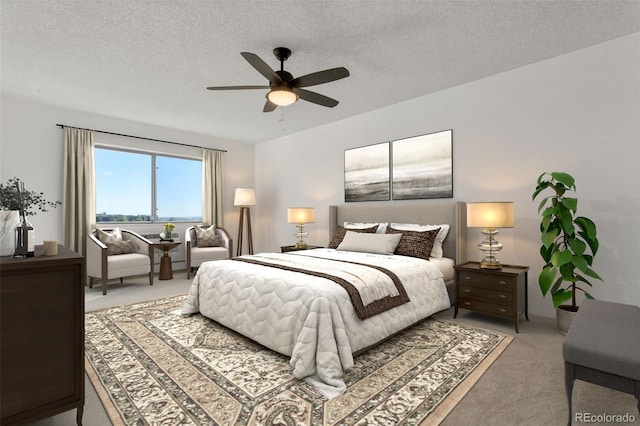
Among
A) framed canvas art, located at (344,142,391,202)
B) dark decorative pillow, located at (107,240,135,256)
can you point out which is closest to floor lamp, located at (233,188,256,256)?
dark decorative pillow, located at (107,240,135,256)

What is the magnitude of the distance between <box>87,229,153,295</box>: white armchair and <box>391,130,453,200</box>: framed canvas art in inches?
154

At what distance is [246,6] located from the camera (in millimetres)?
2445

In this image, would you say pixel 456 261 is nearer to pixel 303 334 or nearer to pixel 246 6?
pixel 303 334

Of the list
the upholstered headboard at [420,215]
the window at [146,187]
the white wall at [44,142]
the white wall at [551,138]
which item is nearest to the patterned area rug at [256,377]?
the upholstered headboard at [420,215]

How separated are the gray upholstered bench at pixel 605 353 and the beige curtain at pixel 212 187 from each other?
5891mm

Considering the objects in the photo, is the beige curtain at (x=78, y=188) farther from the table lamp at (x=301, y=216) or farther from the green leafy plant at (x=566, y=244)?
the green leafy plant at (x=566, y=244)

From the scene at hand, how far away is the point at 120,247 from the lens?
16.2 feet

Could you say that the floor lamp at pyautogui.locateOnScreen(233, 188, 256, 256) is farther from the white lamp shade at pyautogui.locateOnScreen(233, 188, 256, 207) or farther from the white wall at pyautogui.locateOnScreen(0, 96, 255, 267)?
the white wall at pyautogui.locateOnScreen(0, 96, 255, 267)

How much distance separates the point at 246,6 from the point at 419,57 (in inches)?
69.6

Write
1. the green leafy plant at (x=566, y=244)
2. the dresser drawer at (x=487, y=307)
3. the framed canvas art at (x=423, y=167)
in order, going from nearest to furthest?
1. the green leafy plant at (x=566, y=244)
2. the dresser drawer at (x=487, y=307)
3. the framed canvas art at (x=423, y=167)

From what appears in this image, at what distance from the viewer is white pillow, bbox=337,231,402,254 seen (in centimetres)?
377

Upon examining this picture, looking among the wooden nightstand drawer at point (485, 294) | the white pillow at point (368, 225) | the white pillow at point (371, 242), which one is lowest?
the wooden nightstand drawer at point (485, 294)

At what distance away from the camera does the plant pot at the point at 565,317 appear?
2.82 meters

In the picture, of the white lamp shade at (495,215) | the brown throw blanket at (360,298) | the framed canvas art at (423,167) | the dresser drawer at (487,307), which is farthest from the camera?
the framed canvas art at (423,167)
